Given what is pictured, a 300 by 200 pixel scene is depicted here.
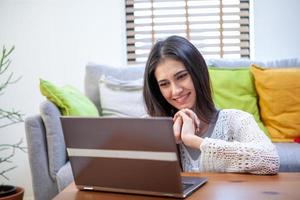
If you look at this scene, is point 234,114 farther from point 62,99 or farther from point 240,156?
point 62,99

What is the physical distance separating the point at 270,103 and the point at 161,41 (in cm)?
116

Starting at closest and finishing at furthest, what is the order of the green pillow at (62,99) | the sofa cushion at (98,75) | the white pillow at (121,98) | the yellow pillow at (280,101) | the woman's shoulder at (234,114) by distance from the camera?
the woman's shoulder at (234,114) → the green pillow at (62,99) → the yellow pillow at (280,101) → the white pillow at (121,98) → the sofa cushion at (98,75)

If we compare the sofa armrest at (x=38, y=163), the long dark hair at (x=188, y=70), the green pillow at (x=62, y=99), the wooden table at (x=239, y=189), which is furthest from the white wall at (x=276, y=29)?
the wooden table at (x=239, y=189)

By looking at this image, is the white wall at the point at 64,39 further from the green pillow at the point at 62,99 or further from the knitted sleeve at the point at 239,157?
the knitted sleeve at the point at 239,157

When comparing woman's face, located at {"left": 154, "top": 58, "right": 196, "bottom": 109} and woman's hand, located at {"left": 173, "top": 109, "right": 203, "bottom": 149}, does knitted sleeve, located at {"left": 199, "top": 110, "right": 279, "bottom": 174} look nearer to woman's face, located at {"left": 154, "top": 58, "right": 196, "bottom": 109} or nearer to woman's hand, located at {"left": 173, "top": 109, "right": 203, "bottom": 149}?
woman's hand, located at {"left": 173, "top": 109, "right": 203, "bottom": 149}

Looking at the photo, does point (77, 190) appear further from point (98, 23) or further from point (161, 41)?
point (98, 23)

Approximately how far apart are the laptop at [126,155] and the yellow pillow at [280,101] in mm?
1450

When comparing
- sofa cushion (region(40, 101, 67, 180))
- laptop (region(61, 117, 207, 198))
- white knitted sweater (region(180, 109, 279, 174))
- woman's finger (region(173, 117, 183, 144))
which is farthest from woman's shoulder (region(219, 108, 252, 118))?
sofa cushion (region(40, 101, 67, 180))

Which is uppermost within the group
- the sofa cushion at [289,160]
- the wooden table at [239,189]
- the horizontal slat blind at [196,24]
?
the horizontal slat blind at [196,24]

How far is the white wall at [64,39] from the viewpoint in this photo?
2.55m

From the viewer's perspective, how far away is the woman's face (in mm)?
1122

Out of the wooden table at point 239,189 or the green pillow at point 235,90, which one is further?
the green pillow at point 235,90

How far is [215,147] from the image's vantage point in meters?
0.92

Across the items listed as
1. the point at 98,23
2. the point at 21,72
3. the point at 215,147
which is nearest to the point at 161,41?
the point at 215,147
